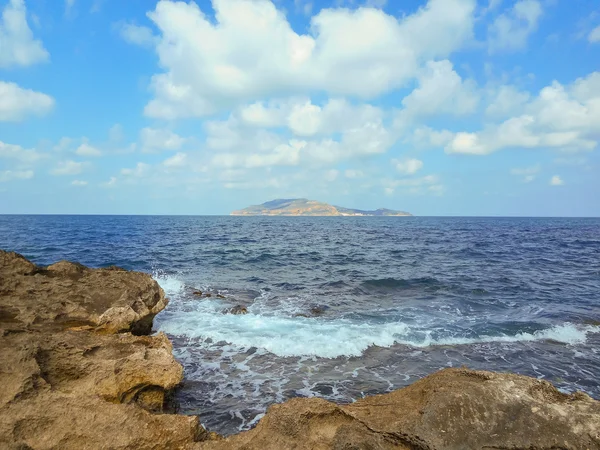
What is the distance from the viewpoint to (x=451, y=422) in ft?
13.5

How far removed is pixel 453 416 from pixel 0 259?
12476mm

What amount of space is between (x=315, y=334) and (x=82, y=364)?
7.47m

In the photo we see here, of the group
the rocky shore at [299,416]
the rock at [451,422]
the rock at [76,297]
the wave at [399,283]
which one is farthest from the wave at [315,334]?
the wave at [399,283]

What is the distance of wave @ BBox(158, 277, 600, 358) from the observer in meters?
11.3

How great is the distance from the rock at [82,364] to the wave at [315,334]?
7.20 feet

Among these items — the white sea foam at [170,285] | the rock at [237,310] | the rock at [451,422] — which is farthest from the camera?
the white sea foam at [170,285]

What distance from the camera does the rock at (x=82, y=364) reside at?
443cm

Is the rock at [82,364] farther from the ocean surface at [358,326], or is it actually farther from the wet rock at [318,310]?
the wet rock at [318,310]

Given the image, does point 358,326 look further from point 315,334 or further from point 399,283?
point 399,283

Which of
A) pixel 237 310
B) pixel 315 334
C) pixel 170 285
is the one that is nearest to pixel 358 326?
pixel 315 334

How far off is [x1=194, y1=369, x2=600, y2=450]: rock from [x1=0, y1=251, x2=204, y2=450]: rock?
3.73 feet

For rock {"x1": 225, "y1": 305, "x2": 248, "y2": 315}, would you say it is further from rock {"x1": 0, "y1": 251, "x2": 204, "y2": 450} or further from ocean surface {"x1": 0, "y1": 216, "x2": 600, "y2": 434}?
rock {"x1": 0, "y1": 251, "x2": 204, "y2": 450}

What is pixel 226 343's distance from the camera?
11531 mm

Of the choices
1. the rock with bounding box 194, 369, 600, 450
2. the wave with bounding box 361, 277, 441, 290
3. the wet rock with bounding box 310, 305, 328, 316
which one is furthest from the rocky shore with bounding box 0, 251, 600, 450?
the wave with bounding box 361, 277, 441, 290
